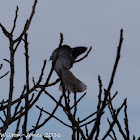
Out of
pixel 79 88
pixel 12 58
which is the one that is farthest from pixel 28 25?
pixel 79 88

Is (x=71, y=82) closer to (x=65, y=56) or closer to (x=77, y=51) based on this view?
(x=65, y=56)

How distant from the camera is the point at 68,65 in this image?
4.04 m

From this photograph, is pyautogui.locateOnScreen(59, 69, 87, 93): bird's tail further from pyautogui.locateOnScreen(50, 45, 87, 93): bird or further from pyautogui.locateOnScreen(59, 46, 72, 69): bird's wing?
pyautogui.locateOnScreen(59, 46, 72, 69): bird's wing

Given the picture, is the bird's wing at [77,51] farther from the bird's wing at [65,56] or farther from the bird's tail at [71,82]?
the bird's tail at [71,82]

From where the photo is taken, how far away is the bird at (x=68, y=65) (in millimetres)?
3842

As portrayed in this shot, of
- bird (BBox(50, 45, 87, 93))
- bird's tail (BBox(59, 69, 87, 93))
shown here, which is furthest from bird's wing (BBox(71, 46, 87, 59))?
bird's tail (BBox(59, 69, 87, 93))

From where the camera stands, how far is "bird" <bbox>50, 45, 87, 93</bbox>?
384cm

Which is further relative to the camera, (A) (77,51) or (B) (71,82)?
(A) (77,51)

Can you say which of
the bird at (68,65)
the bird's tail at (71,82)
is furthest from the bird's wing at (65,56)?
the bird's tail at (71,82)

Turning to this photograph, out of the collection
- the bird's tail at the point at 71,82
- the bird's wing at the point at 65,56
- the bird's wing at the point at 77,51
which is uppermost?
the bird's wing at the point at 77,51

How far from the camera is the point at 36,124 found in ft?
11.5

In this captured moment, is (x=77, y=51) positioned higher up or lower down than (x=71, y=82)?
higher up

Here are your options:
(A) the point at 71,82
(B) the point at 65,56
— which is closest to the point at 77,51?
(B) the point at 65,56

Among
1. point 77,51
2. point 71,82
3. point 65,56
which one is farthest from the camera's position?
point 77,51
